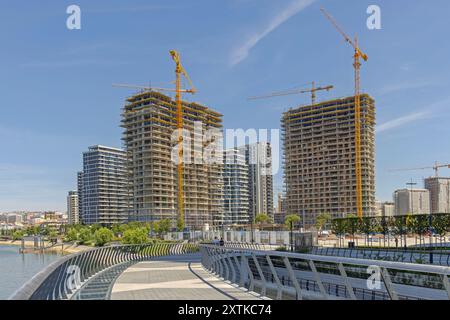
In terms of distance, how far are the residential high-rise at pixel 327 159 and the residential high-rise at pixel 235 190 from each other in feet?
81.3

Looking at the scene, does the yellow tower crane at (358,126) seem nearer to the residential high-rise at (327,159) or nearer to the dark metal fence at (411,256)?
the residential high-rise at (327,159)

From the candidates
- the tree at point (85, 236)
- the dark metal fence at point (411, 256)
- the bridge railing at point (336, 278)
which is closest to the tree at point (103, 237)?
the tree at point (85, 236)

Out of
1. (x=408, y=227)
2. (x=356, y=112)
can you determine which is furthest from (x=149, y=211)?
(x=408, y=227)

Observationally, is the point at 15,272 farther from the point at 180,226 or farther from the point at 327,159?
the point at 327,159

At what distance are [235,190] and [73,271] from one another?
17279cm

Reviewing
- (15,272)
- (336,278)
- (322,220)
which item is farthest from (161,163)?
(336,278)

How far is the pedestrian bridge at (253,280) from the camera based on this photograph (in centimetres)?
619

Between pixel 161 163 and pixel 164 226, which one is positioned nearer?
pixel 164 226

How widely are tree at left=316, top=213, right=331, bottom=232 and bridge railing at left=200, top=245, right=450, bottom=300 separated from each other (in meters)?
123

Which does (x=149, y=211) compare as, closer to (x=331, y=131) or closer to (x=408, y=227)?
(x=331, y=131)

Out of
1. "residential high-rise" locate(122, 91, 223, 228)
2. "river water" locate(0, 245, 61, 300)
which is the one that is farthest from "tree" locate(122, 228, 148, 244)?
"residential high-rise" locate(122, 91, 223, 228)

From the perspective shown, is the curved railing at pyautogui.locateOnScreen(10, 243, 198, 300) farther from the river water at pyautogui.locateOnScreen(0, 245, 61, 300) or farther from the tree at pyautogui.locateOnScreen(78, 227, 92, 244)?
the tree at pyautogui.locateOnScreen(78, 227, 92, 244)

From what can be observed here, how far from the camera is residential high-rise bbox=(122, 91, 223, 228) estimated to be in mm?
137625

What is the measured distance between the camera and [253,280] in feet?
38.5
